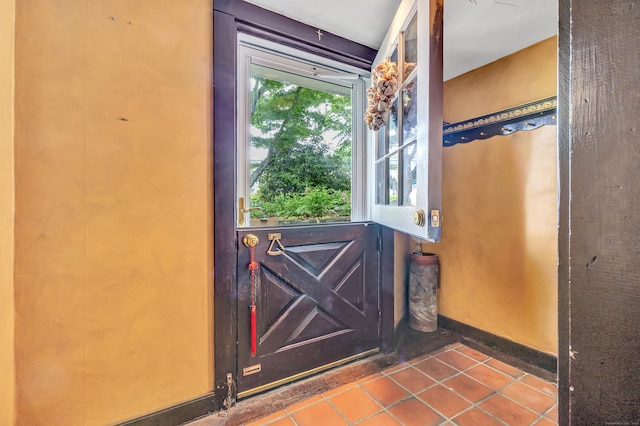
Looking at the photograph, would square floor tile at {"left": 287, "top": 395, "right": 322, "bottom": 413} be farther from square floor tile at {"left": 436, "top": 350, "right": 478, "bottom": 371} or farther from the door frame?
square floor tile at {"left": 436, "top": 350, "right": 478, "bottom": 371}

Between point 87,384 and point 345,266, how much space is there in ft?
4.25

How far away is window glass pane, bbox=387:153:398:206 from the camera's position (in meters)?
1.48

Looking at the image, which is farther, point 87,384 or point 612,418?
point 87,384

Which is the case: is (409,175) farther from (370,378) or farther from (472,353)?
(472,353)

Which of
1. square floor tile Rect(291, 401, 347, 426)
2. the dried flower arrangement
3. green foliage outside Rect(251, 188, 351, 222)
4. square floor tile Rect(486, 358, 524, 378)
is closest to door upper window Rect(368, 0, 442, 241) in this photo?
the dried flower arrangement

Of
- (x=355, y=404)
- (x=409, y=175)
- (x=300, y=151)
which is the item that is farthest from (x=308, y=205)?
(x=355, y=404)

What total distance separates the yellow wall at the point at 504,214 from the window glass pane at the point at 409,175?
0.97 metres

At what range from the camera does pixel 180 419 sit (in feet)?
4.10

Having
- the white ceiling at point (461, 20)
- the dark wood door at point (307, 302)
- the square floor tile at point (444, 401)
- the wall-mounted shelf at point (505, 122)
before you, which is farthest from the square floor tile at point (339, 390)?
the white ceiling at point (461, 20)

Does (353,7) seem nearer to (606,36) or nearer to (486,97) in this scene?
(486,97)

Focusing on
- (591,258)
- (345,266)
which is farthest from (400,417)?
(591,258)

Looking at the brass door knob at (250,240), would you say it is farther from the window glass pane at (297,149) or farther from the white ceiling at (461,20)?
the white ceiling at (461,20)

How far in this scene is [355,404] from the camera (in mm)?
1385

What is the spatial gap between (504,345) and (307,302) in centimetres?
141
